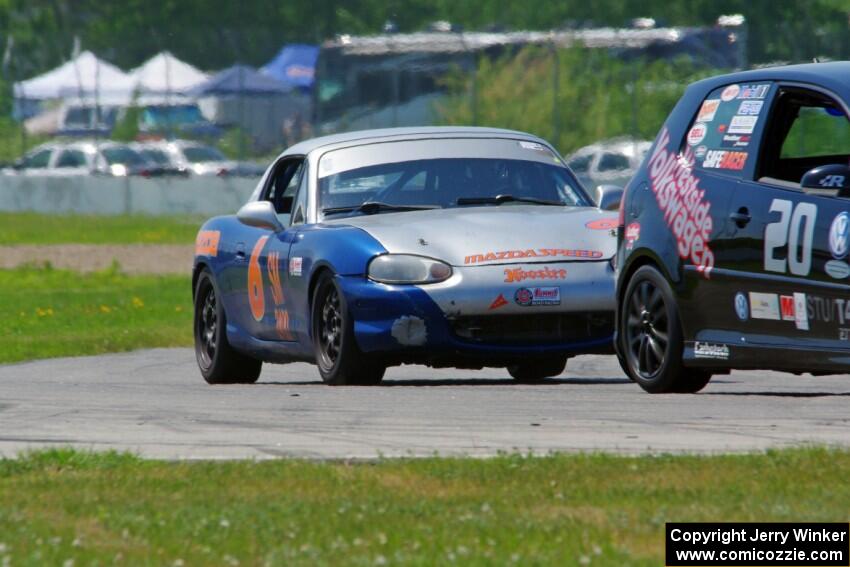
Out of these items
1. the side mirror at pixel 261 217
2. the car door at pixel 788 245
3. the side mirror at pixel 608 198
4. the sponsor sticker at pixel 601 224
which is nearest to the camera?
the car door at pixel 788 245

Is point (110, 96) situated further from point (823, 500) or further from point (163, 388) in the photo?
point (823, 500)

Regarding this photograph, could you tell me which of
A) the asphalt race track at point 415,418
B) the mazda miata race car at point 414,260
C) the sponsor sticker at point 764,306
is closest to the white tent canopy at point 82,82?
the mazda miata race car at point 414,260

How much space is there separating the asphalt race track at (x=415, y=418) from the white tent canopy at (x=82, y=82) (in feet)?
99.3

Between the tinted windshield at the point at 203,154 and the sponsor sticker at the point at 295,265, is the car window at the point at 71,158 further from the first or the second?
the sponsor sticker at the point at 295,265

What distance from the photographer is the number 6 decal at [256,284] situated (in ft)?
42.4

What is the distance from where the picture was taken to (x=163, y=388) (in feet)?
38.5

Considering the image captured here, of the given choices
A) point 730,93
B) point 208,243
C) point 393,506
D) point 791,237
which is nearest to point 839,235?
point 791,237

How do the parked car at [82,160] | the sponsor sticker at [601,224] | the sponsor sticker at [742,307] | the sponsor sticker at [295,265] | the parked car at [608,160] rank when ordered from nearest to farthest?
the sponsor sticker at [742,307]
the sponsor sticker at [601,224]
the sponsor sticker at [295,265]
the parked car at [608,160]
the parked car at [82,160]

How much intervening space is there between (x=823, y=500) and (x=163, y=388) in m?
5.96

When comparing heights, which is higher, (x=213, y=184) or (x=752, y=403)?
(x=752, y=403)

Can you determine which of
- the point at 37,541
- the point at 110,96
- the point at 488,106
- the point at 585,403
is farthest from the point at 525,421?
the point at 110,96

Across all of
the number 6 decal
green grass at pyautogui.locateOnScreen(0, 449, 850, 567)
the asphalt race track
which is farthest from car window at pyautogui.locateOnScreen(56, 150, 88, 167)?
green grass at pyautogui.locateOnScreen(0, 449, 850, 567)

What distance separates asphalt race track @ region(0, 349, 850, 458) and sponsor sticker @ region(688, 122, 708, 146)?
123cm

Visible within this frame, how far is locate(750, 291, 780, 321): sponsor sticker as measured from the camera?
952 cm
